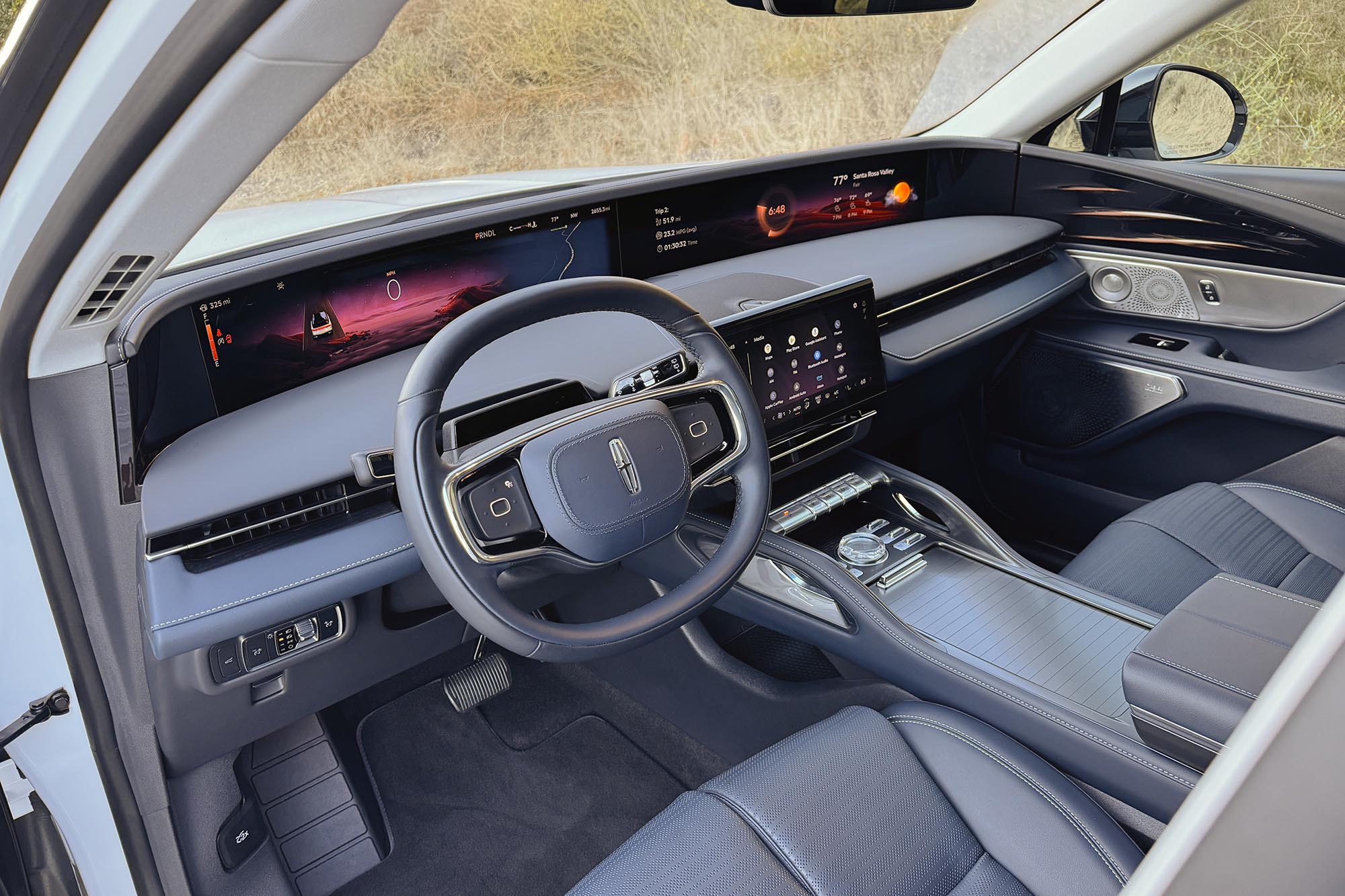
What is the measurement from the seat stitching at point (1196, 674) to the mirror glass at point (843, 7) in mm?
990

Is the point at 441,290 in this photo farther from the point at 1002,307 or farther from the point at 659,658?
the point at 1002,307

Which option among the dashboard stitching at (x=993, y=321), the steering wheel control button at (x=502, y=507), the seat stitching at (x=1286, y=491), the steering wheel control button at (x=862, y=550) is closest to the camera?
the steering wheel control button at (x=502, y=507)

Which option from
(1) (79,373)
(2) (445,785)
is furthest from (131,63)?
(2) (445,785)

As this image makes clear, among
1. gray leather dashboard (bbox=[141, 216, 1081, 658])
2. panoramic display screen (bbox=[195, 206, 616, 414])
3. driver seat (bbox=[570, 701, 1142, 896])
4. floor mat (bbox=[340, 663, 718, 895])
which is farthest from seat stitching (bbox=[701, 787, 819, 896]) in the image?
panoramic display screen (bbox=[195, 206, 616, 414])

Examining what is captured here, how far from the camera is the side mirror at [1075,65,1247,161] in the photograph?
2.50 metres

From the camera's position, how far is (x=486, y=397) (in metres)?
1.32

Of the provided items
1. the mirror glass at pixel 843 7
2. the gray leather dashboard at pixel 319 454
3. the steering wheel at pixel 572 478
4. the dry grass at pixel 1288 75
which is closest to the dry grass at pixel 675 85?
the dry grass at pixel 1288 75

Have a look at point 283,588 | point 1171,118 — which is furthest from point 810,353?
point 1171,118

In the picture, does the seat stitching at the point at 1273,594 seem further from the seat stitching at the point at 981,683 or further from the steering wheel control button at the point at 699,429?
the steering wheel control button at the point at 699,429

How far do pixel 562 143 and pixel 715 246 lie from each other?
52 cm

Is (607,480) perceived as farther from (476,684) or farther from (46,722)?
(476,684)

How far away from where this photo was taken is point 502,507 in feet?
3.80

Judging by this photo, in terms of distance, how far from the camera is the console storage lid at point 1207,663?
104 centimetres

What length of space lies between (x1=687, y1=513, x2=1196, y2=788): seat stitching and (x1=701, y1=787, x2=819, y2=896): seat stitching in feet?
1.35
